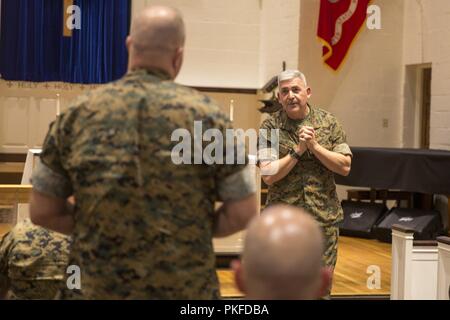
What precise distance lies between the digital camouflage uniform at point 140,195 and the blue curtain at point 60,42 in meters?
8.25

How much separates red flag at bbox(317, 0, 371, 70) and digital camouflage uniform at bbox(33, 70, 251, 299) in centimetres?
837

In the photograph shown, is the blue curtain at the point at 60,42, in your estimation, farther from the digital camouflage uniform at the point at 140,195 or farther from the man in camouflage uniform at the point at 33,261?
the digital camouflage uniform at the point at 140,195

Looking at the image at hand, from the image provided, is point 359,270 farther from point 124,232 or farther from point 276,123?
point 124,232

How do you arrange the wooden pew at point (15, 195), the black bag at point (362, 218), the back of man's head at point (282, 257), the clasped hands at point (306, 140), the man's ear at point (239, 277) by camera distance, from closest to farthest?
the back of man's head at point (282, 257)
the man's ear at point (239, 277)
the clasped hands at point (306, 140)
the wooden pew at point (15, 195)
the black bag at point (362, 218)

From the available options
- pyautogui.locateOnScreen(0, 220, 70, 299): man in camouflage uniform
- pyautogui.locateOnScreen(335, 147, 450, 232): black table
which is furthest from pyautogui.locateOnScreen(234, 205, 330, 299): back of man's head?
pyautogui.locateOnScreen(335, 147, 450, 232): black table

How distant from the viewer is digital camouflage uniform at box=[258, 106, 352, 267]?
358cm

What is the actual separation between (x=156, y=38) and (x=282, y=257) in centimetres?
83

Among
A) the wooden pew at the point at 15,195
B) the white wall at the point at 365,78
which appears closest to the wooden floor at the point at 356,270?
the wooden pew at the point at 15,195

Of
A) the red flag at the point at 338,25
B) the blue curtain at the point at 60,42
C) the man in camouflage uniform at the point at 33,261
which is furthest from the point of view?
the red flag at the point at 338,25

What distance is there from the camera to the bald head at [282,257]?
1.28 m

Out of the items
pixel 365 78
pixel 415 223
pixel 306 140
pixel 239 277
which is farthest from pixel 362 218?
pixel 239 277

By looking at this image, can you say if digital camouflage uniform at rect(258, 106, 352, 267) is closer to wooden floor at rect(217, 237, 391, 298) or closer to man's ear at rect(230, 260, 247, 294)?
wooden floor at rect(217, 237, 391, 298)

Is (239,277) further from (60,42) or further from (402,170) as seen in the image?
(60,42)
